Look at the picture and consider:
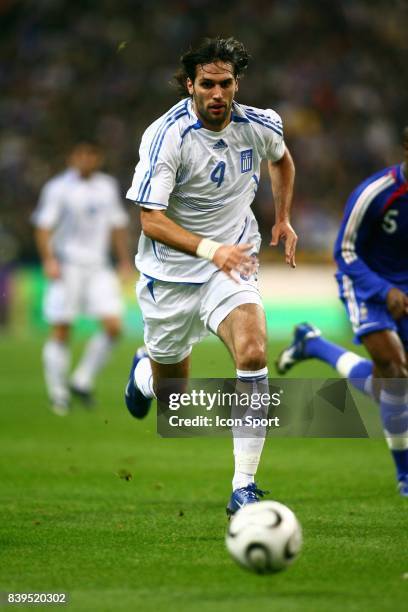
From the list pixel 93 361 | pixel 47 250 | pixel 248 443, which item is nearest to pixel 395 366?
pixel 248 443

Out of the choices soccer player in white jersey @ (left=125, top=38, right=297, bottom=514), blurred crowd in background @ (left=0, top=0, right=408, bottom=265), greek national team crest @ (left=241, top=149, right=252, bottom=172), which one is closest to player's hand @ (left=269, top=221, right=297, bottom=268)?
soccer player in white jersey @ (left=125, top=38, right=297, bottom=514)

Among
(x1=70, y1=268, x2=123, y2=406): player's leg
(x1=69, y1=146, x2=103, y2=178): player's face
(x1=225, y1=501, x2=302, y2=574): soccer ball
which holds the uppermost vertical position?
(x1=69, y1=146, x2=103, y2=178): player's face

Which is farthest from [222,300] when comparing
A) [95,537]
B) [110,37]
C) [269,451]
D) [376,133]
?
[110,37]

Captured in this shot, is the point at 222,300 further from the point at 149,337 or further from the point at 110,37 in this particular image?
the point at 110,37

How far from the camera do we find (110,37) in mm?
23672

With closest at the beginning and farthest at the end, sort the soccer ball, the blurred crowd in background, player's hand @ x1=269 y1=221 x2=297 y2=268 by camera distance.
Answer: the soccer ball → player's hand @ x1=269 y1=221 x2=297 y2=268 → the blurred crowd in background

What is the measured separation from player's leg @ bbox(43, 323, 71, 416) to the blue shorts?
511cm

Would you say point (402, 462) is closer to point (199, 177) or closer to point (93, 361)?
point (199, 177)

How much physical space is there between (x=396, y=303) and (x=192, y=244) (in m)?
1.88

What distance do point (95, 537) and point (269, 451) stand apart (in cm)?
390

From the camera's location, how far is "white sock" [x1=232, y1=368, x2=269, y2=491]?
5930mm

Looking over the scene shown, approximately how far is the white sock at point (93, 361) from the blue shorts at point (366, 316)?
5.22m

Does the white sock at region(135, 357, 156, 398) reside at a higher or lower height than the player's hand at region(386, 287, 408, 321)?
lower

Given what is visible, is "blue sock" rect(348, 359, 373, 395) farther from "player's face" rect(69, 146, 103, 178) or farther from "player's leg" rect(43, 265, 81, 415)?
"player's face" rect(69, 146, 103, 178)
